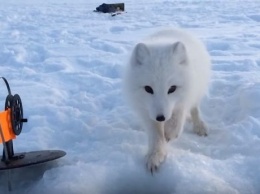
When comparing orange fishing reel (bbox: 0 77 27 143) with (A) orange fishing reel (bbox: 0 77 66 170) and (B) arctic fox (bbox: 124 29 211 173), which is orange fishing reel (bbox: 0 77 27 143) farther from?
(B) arctic fox (bbox: 124 29 211 173)

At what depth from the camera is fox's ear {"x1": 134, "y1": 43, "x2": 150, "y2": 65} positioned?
9.20ft

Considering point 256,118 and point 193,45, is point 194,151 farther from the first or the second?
point 193,45

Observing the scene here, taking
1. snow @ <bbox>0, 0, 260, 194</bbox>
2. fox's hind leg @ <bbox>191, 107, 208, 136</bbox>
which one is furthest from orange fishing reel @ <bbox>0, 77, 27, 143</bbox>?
fox's hind leg @ <bbox>191, 107, 208, 136</bbox>

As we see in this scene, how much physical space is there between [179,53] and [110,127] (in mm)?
950

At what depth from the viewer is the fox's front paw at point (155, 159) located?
8.70 feet

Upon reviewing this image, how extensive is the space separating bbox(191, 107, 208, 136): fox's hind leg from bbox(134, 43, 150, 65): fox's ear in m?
0.88

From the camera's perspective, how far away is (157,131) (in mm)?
2932

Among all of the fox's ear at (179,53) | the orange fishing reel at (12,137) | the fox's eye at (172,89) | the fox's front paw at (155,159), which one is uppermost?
the fox's ear at (179,53)

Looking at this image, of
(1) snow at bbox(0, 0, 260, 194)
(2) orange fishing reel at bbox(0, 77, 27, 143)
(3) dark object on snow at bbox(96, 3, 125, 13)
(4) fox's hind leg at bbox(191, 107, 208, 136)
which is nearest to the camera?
(2) orange fishing reel at bbox(0, 77, 27, 143)

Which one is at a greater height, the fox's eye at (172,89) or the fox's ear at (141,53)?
the fox's ear at (141,53)

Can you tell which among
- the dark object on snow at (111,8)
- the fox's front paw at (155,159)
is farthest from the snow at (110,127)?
the dark object on snow at (111,8)

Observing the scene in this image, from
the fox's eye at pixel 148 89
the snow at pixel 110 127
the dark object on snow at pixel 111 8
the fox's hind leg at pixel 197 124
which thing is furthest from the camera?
the dark object on snow at pixel 111 8

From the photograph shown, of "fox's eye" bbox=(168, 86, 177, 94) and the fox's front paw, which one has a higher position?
"fox's eye" bbox=(168, 86, 177, 94)

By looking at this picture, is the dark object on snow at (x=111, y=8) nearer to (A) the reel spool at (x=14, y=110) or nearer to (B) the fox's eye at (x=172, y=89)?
(B) the fox's eye at (x=172, y=89)
